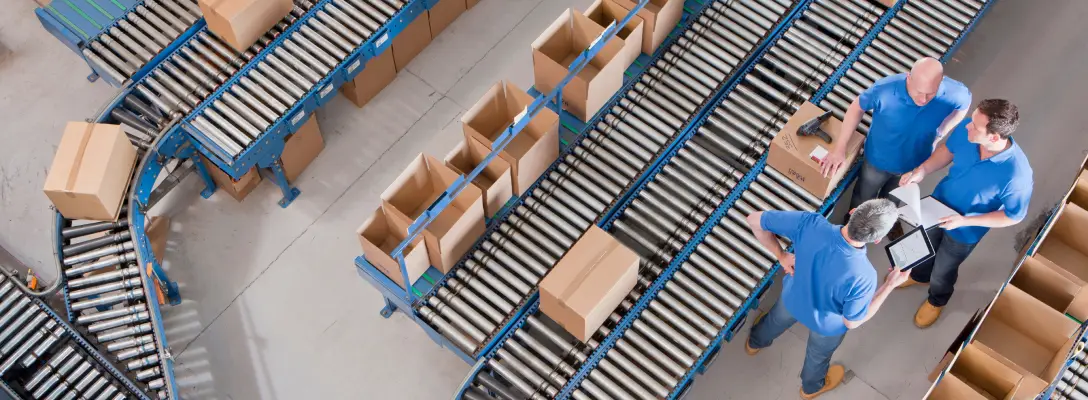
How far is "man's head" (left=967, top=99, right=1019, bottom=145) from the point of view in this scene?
16.0 feet

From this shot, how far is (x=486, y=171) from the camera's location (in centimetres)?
604

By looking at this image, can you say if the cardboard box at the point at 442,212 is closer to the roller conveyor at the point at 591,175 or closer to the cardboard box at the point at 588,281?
the roller conveyor at the point at 591,175

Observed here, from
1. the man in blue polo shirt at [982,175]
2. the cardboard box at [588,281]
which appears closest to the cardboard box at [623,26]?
the cardboard box at [588,281]

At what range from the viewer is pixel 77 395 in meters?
6.01

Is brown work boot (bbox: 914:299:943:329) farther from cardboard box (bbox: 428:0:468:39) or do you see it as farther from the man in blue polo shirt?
cardboard box (bbox: 428:0:468:39)

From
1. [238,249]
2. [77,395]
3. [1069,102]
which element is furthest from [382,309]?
[1069,102]

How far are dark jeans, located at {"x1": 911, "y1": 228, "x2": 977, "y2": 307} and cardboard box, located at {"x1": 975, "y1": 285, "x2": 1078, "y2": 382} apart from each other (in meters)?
0.39

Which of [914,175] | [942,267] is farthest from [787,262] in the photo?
[942,267]

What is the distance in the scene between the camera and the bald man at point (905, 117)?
5324 millimetres

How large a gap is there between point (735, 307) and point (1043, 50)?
151 inches

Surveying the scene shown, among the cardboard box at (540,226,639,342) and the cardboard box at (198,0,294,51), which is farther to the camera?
the cardboard box at (198,0,294,51)

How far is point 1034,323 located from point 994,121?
148 centimetres

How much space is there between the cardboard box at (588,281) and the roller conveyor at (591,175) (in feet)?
1.21

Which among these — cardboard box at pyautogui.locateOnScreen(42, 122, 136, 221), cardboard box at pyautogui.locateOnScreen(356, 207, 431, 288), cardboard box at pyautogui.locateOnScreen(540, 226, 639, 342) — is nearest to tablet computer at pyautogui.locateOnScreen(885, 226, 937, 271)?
cardboard box at pyautogui.locateOnScreen(540, 226, 639, 342)
